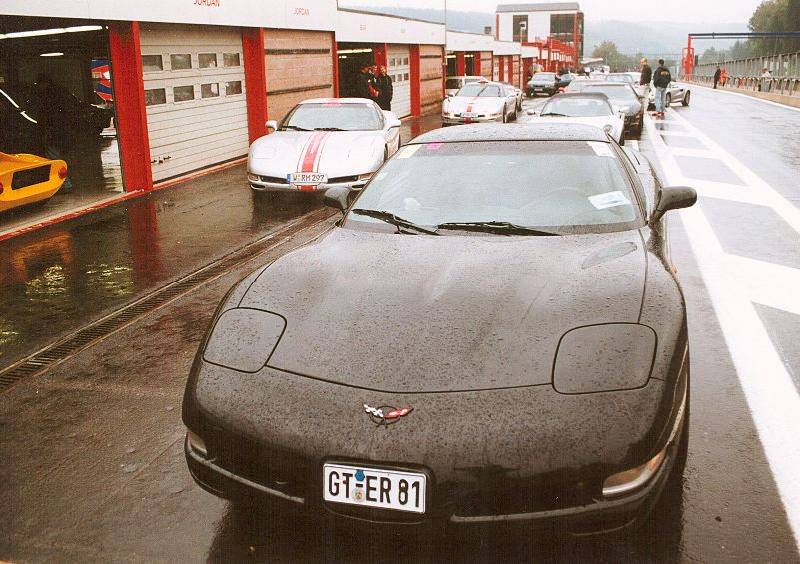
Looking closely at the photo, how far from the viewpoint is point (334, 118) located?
1166 centimetres

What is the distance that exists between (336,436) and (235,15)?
14.1 metres

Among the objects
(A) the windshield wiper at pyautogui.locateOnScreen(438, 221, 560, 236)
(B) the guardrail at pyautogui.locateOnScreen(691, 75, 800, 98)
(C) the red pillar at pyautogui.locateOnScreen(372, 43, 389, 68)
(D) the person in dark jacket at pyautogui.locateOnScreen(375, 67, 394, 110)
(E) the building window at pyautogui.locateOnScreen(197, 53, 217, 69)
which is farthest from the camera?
(B) the guardrail at pyautogui.locateOnScreen(691, 75, 800, 98)

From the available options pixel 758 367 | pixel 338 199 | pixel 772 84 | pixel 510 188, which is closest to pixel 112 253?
pixel 338 199

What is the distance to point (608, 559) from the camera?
2.66 m

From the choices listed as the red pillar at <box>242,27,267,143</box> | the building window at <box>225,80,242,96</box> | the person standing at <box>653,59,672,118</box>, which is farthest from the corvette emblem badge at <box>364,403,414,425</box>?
the person standing at <box>653,59,672,118</box>

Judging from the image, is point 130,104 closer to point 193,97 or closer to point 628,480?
point 193,97

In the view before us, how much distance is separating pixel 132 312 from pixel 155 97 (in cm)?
780

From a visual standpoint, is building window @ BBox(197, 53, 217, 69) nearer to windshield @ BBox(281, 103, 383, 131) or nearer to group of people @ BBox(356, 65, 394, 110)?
windshield @ BBox(281, 103, 383, 131)

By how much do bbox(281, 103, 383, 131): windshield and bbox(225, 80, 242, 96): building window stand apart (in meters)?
3.85

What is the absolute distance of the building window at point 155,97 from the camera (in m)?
12.4

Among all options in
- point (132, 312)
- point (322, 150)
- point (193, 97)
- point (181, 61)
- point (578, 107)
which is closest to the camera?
point (132, 312)

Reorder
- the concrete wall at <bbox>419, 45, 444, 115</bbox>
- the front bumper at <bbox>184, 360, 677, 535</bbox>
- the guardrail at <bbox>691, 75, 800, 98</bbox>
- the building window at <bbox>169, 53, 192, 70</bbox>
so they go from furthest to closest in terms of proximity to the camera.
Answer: the guardrail at <bbox>691, 75, 800, 98</bbox> < the concrete wall at <bbox>419, 45, 444, 115</bbox> < the building window at <bbox>169, 53, 192, 70</bbox> < the front bumper at <bbox>184, 360, 677, 535</bbox>

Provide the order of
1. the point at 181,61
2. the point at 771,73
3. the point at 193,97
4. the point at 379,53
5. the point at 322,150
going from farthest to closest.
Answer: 1. the point at 771,73
2. the point at 379,53
3. the point at 193,97
4. the point at 181,61
5. the point at 322,150

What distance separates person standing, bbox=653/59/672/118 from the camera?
78.4ft
